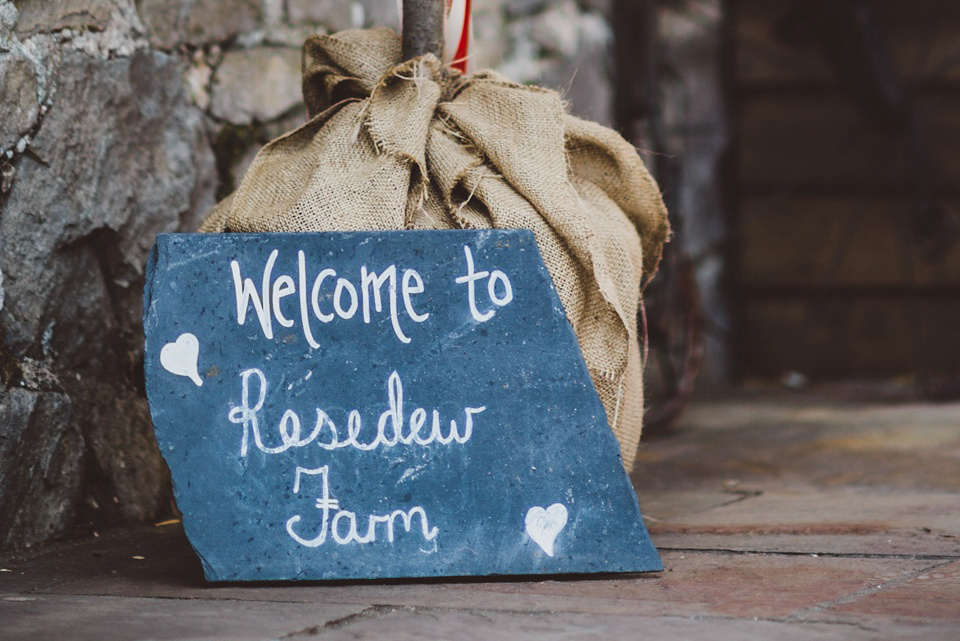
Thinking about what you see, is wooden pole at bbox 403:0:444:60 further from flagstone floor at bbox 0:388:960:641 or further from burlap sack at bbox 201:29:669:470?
Result: flagstone floor at bbox 0:388:960:641

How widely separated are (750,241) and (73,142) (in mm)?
2807

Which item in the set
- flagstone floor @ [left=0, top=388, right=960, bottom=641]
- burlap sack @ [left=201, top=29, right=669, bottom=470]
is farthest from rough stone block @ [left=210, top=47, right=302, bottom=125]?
flagstone floor @ [left=0, top=388, right=960, bottom=641]

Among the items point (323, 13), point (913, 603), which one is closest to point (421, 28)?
point (323, 13)

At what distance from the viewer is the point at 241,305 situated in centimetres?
153

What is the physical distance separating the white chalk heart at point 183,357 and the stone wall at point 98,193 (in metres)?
0.35

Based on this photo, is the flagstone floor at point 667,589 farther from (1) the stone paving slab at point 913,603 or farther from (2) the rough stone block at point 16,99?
(2) the rough stone block at point 16,99

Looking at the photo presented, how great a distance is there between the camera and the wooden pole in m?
1.85

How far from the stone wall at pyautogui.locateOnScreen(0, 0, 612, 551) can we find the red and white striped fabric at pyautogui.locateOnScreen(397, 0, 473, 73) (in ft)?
1.53

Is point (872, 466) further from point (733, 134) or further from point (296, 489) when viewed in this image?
point (733, 134)

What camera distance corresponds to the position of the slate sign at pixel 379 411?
1.51 m

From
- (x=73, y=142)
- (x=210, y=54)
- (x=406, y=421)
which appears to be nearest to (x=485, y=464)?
(x=406, y=421)

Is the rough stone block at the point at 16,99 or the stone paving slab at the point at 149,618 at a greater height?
the rough stone block at the point at 16,99

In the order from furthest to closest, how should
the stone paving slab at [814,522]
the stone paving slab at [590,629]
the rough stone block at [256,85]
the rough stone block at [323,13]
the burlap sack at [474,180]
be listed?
the rough stone block at [323,13], the rough stone block at [256,85], the stone paving slab at [814,522], the burlap sack at [474,180], the stone paving slab at [590,629]

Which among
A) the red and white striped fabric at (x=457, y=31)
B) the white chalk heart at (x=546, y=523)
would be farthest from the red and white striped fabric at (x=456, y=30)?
the white chalk heart at (x=546, y=523)
